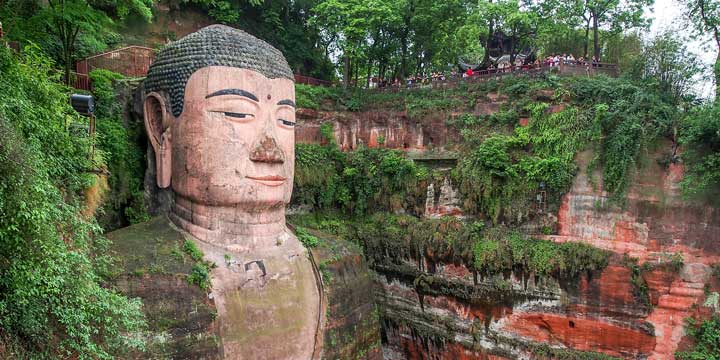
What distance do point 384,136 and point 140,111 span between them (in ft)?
28.1

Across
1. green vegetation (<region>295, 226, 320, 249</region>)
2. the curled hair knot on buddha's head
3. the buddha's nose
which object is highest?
the curled hair knot on buddha's head

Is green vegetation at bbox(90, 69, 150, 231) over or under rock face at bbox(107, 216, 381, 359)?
over

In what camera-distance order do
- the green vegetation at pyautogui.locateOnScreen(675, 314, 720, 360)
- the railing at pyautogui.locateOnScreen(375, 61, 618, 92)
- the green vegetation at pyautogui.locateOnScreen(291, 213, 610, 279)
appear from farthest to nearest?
the railing at pyautogui.locateOnScreen(375, 61, 618, 92), the green vegetation at pyautogui.locateOnScreen(291, 213, 610, 279), the green vegetation at pyautogui.locateOnScreen(675, 314, 720, 360)

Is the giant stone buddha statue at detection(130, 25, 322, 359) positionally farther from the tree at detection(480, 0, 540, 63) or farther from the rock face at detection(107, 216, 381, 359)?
the tree at detection(480, 0, 540, 63)

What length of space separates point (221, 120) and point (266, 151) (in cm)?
101

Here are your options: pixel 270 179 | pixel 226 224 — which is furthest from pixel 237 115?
pixel 226 224

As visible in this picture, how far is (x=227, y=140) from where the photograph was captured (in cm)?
866

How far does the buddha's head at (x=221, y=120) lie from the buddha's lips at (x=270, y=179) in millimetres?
13

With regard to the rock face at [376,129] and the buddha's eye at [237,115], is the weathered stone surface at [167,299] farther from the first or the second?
the rock face at [376,129]

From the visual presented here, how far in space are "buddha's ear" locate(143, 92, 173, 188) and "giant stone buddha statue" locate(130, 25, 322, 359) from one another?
21mm

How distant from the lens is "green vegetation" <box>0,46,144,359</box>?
4363mm

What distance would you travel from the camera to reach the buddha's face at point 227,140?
868cm

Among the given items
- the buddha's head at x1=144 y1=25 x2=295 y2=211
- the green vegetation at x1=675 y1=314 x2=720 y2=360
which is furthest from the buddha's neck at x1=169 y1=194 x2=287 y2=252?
the green vegetation at x1=675 y1=314 x2=720 y2=360

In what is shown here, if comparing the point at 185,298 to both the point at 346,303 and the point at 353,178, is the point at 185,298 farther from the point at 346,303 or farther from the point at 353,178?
the point at 353,178
